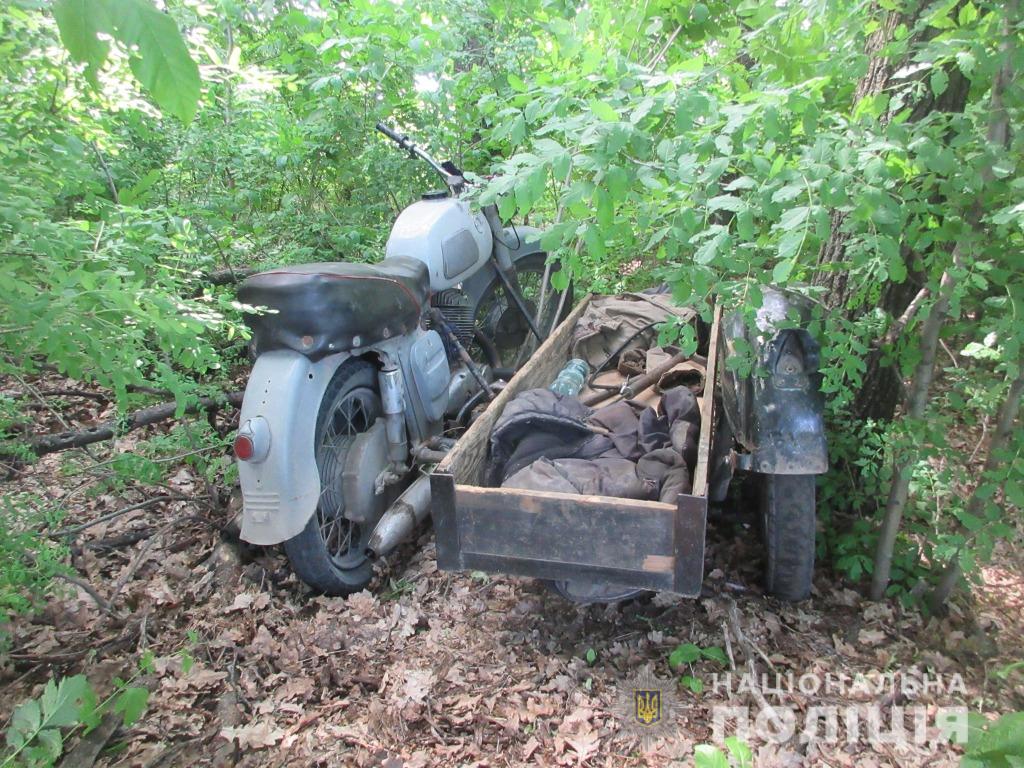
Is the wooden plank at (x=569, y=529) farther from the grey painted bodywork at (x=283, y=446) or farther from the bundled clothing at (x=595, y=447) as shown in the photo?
the grey painted bodywork at (x=283, y=446)

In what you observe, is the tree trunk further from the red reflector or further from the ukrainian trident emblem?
the red reflector

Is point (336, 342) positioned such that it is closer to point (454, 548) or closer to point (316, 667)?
point (454, 548)

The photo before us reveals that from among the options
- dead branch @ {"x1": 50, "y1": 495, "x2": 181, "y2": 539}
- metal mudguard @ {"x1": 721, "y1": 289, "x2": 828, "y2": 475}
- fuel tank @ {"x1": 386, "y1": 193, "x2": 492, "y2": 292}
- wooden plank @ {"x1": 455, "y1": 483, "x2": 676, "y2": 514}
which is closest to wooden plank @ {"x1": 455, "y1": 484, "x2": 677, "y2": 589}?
wooden plank @ {"x1": 455, "y1": 483, "x2": 676, "y2": 514}

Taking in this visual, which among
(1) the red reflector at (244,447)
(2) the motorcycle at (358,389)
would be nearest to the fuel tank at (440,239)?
(2) the motorcycle at (358,389)

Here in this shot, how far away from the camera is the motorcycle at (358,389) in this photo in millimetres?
2164

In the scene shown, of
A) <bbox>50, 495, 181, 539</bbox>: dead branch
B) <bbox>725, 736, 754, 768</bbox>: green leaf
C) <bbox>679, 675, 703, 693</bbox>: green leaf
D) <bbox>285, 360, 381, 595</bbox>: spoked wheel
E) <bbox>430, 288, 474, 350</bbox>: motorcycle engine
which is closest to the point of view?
<bbox>725, 736, 754, 768</bbox>: green leaf

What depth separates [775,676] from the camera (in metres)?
1.97

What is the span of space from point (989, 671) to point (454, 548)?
5.64 ft

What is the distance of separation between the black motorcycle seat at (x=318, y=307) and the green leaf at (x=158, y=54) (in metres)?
1.45

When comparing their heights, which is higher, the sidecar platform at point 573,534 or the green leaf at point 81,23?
the green leaf at point 81,23

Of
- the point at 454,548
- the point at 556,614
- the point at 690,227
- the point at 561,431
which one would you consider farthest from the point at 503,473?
the point at 690,227

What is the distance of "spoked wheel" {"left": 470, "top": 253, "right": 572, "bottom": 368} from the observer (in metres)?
3.85

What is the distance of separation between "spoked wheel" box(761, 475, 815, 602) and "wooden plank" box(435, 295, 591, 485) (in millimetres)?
1022

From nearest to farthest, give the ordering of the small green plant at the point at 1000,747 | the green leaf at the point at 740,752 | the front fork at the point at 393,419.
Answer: the small green plant at the point at 1000,747
the green leaf at the point at 740,752
the front fork at the point at 393,419
